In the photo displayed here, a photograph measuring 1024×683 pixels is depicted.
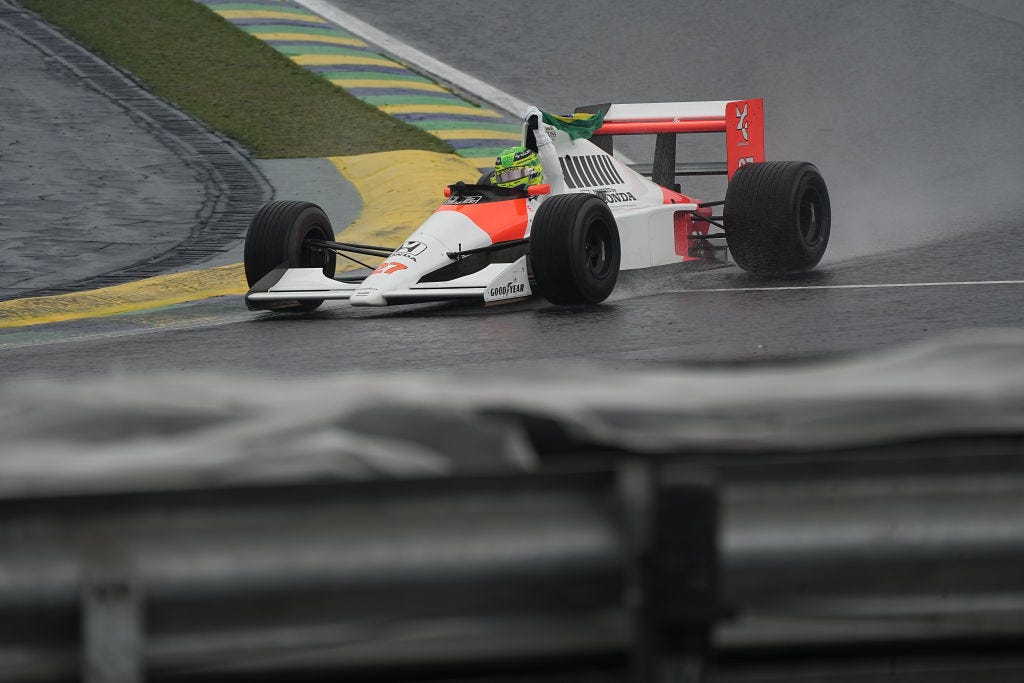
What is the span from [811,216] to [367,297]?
363cm

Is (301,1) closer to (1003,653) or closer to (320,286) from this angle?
(320,286)

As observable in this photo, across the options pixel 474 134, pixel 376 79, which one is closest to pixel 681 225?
pixel 474 134

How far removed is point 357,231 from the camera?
11.6m

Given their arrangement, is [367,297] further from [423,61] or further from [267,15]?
[267,15]

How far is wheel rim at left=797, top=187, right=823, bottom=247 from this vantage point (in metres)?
9.51

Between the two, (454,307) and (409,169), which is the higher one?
(409,169)

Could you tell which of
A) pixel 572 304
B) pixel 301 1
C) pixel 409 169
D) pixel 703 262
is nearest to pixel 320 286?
pixel 572 304

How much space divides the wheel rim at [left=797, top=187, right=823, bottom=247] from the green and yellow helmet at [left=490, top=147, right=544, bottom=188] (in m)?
2.07

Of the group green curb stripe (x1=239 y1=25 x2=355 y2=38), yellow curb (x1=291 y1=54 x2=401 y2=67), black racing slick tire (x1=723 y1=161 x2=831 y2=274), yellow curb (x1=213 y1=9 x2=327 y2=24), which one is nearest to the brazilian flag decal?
black racing slick tire (x1=723 y1=161 x2=831 y2=274)

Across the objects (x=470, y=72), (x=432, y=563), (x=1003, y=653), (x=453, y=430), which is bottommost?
(x=1003, y=653)

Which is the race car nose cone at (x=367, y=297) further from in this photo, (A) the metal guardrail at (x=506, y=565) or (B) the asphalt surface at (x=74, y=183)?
(A) the metal guardrail at (x=506, y=565)

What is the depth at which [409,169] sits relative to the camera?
13.8 meters

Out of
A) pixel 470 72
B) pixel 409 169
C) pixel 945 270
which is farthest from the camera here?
pixel 470 72

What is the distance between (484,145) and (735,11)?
23.9 ft
